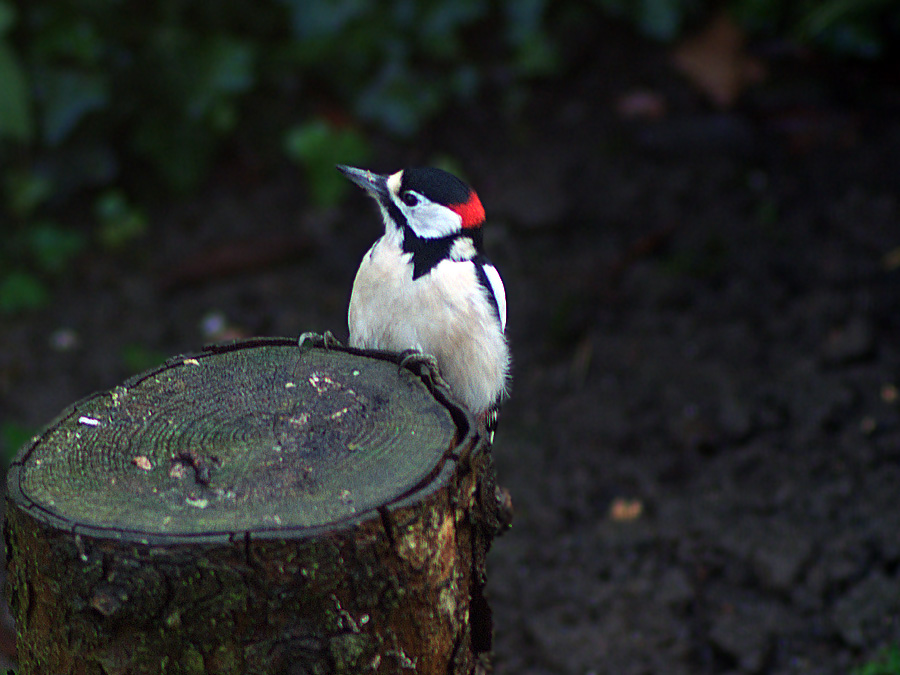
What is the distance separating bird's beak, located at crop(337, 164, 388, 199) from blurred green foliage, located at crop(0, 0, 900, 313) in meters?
2.36

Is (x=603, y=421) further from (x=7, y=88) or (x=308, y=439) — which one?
(x=7, y=88)

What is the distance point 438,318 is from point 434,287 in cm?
10

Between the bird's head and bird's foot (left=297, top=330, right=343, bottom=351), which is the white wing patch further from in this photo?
bird's foot (left=297, top=330, right=343, bottom=351)

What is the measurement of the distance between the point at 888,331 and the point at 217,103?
366 cm

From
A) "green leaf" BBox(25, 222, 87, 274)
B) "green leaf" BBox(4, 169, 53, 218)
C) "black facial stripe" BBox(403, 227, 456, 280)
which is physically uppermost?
"black facial stripe" BBox(403, 227, 456, 280)

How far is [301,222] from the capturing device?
561cm

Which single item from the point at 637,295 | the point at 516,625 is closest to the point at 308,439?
the point at 516,625

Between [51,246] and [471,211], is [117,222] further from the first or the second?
[471,211]

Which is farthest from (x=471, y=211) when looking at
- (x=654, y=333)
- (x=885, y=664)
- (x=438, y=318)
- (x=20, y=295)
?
(x=20, y=295)

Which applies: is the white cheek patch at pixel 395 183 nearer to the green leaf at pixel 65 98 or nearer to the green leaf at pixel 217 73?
the green leaf at pixel 217 73

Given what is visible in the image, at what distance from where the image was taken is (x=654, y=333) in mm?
4781

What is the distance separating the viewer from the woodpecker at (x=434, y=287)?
9.20 ft

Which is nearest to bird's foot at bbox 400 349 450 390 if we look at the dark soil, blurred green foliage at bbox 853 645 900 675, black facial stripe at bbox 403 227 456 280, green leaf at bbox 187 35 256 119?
black facial stripe at bbox 403 227 456 280

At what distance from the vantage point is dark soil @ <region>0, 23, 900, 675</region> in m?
3.61
